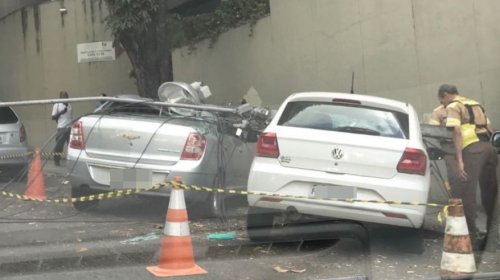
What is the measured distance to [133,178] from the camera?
6996 mm

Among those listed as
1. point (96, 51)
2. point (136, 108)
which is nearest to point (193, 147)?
point (136, 108)

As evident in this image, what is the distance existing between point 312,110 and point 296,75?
4800mm

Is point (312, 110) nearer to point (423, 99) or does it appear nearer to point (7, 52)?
point (423, 99)

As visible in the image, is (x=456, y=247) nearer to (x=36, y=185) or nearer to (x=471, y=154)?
(x=471, y=154)

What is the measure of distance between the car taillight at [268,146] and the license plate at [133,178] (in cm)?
151

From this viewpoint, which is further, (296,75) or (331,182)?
(296,75)

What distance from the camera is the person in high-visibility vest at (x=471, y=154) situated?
6582 mm

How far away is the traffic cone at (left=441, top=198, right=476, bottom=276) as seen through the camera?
5297 mm

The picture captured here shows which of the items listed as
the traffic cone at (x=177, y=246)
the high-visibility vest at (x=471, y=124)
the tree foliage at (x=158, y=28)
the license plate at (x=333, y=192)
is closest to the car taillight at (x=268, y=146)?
the license plate at (x=333, y=192)

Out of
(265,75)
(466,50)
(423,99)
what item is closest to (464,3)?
(466,50)

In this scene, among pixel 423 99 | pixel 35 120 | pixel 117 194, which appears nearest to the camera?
pixel 117 194

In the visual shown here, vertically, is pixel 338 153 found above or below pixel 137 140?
below

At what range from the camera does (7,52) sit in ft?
57.8

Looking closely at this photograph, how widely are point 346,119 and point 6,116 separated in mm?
6443
